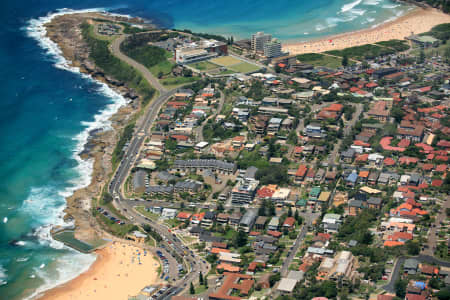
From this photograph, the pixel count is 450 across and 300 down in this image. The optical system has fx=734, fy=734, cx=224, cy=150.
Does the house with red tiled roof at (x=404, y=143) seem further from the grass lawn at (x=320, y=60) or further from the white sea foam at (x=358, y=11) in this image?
the white sea foam at (x=358, y=11)

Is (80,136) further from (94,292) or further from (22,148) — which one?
(94,292)

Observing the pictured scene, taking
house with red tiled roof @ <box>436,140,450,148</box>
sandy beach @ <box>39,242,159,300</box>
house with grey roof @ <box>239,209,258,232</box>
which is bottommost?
sandy beach @ <box>39,242,159,300</box>

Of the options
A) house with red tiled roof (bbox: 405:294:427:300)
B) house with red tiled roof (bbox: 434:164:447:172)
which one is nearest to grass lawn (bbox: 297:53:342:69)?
house with red tiled roof (bbox: 434:164:447:172)

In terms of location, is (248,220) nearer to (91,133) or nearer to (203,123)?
(203,123)

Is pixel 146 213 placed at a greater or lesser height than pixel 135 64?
lesser

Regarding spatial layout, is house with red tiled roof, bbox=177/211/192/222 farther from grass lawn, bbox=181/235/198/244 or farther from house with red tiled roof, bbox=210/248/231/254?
house with red tiled roof, bbox=210/248/231/254

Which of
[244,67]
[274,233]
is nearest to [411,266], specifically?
[274,233]

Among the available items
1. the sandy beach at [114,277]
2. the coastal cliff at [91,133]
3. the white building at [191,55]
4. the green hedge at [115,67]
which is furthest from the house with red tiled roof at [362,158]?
the white building at [191,55]
